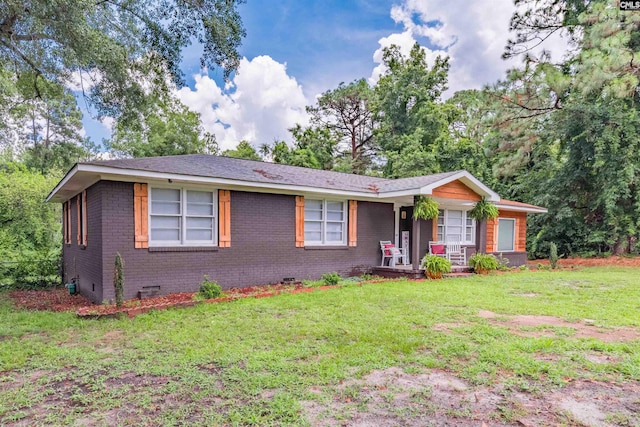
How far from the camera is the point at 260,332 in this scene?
16.7ft

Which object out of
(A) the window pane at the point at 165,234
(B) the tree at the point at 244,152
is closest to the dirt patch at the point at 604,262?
(A) the window pane at the point at 165,234

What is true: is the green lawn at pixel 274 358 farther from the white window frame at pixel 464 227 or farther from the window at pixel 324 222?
the white window frame at pixel 464 227

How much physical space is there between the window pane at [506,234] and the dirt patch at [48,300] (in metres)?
15.1

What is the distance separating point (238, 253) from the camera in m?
8.79

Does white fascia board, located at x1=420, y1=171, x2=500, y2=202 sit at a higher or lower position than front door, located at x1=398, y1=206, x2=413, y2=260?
higher

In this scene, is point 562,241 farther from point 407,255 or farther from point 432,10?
point 432,10

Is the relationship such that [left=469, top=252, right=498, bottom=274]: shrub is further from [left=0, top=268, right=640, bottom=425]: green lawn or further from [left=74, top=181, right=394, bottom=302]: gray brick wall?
[left=0, top=268, right=640, bottom=425]: green lawn

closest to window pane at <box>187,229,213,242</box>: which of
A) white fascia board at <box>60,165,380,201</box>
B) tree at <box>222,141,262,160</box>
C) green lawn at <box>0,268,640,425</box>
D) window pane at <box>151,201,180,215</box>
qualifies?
window pane at <box>151,201,180,215</box>

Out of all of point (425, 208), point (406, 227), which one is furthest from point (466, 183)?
point (406, 227)

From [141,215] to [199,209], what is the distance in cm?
127

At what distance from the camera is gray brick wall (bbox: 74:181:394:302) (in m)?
7.21

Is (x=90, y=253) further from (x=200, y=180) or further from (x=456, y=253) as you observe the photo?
(x=456, y=253)

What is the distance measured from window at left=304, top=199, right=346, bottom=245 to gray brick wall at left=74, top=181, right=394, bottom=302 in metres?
0.34

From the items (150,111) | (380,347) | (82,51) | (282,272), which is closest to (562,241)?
(282,272)
